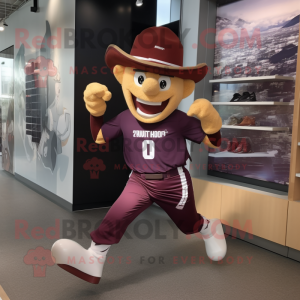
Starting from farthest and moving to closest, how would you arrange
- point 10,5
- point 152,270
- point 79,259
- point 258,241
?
point 10,5 < point 258,241 < point 152,270 < point 79,259

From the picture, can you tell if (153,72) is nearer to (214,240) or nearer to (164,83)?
(164,83)

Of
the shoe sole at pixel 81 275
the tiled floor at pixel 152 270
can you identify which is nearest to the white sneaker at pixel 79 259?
the shoe sole at pixel 81 275

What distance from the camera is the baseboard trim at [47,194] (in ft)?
13.5

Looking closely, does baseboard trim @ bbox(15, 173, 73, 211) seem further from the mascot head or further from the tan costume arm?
the mascot head

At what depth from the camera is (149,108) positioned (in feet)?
7.60

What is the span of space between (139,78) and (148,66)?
5.0 inches

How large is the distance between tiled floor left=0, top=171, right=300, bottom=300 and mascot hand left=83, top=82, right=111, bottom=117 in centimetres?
118

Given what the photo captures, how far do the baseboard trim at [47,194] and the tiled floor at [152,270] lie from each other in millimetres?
462

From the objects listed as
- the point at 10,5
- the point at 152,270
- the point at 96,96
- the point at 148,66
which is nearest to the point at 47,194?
the point at 152,270

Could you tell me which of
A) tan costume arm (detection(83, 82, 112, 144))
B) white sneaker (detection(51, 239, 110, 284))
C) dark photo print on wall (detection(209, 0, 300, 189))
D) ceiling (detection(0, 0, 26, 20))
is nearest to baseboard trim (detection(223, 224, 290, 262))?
dark photo print on wall (detection(209, 0, 300, 189))

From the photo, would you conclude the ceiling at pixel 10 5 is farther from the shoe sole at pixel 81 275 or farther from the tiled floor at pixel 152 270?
the shoe sole at pixel 81 275

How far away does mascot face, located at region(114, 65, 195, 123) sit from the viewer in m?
2.29

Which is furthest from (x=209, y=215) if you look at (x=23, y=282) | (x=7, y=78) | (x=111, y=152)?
(x=7, y=78)

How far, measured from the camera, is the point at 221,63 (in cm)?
365
